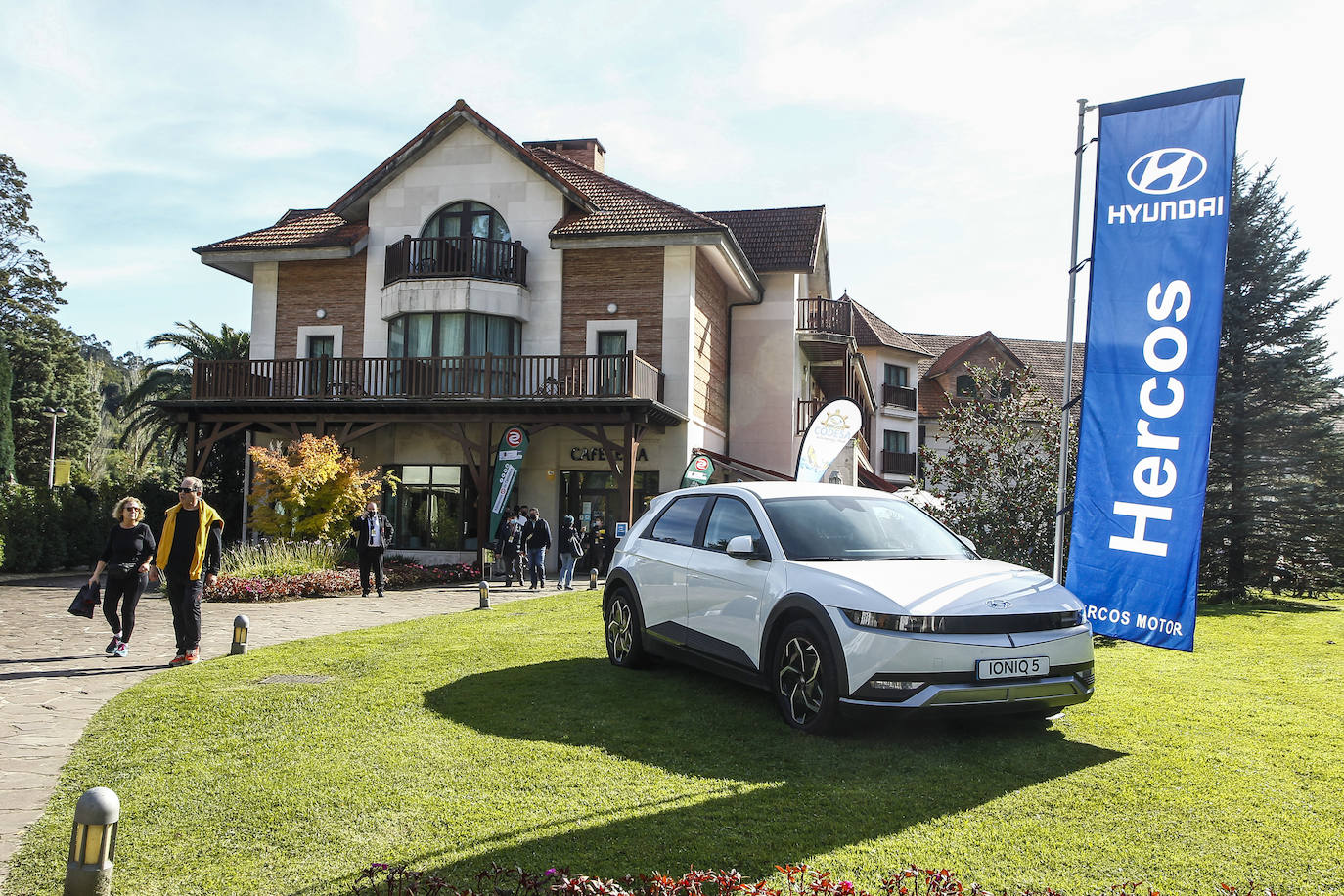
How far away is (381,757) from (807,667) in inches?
107

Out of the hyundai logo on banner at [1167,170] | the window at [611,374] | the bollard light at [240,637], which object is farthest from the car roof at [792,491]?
the window at [611,374]

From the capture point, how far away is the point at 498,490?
23.9 m

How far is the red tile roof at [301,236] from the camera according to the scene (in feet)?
90.3

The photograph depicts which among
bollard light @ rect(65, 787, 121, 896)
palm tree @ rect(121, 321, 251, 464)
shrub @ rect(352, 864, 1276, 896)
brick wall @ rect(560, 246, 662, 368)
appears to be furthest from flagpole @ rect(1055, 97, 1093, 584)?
palm tree @ rect(121, 321, 251, 464)

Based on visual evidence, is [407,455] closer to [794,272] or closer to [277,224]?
[277,224]

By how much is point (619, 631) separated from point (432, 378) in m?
17.2

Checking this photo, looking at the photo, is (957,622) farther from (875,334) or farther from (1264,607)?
(875,334)

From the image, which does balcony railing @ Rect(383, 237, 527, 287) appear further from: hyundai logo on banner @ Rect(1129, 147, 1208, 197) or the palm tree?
hyundai logo on banner @ Rect(1129, 147, 1208, 197)

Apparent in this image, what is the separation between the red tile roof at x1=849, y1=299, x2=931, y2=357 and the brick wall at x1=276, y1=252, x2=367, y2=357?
87.6 feet

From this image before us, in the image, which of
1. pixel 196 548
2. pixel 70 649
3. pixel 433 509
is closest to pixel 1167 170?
pixel 196 548

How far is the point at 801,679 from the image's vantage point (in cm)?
657

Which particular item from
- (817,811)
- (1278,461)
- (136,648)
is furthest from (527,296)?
(817,811)

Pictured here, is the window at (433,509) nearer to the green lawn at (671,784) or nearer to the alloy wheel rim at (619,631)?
the green lawn at (671,784)

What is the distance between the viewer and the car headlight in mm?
6035
